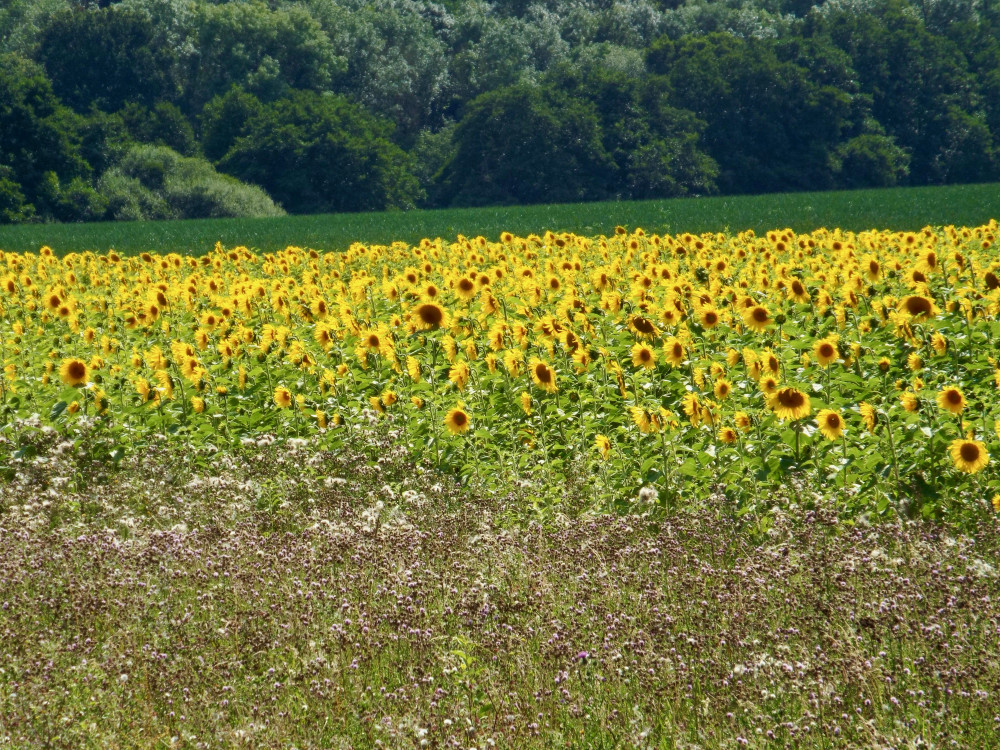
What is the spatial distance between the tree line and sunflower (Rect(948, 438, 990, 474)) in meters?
48.4

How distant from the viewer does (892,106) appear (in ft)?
224

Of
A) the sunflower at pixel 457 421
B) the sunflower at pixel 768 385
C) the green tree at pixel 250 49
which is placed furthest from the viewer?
the green tree at pixel 250 49

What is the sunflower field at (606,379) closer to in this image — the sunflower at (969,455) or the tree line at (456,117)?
the sunflower at (969,455)

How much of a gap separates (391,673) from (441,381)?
456cm

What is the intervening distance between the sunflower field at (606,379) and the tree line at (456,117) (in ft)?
139

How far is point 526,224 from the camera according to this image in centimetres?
3155

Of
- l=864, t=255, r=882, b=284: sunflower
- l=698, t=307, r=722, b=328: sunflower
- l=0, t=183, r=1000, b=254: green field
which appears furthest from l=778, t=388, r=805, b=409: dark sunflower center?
l=0, t=183, r=1000, b=254: green field

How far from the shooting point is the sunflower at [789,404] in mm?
6504

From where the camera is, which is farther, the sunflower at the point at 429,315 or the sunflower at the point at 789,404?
the sunflower at the point at 429,315

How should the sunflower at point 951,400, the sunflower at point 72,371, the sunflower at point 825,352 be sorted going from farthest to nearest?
the sunflower at point 72,371 → the sunflower at point 825,352 → the sunflower at point 951,400

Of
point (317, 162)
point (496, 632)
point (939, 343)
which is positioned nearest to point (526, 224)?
point (939, 343)

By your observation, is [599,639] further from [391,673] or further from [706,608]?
[391,673]

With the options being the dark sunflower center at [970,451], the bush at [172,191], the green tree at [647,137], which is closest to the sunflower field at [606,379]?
the dark sunflower center at [970,451]

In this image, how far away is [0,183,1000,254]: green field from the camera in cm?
2634
